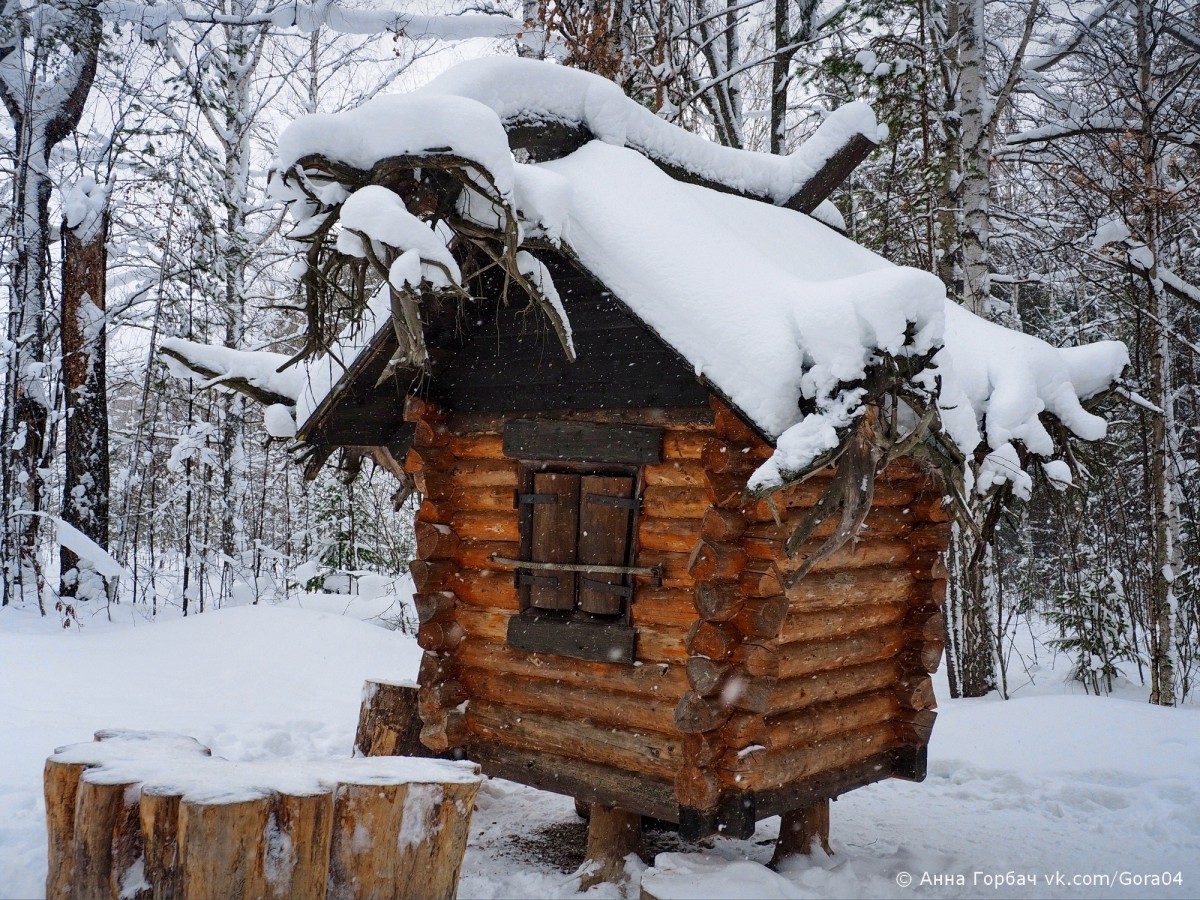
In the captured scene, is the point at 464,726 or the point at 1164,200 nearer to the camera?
the point at 464,726

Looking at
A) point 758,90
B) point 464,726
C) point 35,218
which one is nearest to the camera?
point 464,726

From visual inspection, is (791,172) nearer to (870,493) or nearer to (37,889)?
(870,493)

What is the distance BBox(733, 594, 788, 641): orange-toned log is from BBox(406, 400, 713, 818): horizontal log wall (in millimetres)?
309

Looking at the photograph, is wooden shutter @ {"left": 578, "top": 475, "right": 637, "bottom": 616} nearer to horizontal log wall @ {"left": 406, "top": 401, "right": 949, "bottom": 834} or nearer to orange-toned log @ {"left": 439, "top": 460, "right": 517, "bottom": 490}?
horizontal log wall @ {"left": 406, "top": 401, "right": 949, "bottom": 834}

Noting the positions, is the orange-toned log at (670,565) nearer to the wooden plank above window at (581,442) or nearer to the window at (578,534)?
the window at (578,534)

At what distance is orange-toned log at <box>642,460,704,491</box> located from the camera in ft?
17.0

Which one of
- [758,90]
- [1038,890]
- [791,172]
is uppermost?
[758,90]

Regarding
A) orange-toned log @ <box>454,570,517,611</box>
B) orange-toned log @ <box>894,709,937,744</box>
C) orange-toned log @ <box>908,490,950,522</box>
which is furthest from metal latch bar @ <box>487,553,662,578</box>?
orange-toned log @ <box>894,709,937,744</box>

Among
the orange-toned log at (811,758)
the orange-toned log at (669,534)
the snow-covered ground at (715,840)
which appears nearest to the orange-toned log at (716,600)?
the orange-toned log at (669,534)

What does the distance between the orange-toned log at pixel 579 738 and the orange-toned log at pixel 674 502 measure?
128cm

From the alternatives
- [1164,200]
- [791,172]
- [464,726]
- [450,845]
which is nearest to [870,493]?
[450,845]

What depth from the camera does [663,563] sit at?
17.5 feet

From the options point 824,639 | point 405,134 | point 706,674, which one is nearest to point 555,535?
point 706,674

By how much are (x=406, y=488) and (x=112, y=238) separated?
8.28 m
